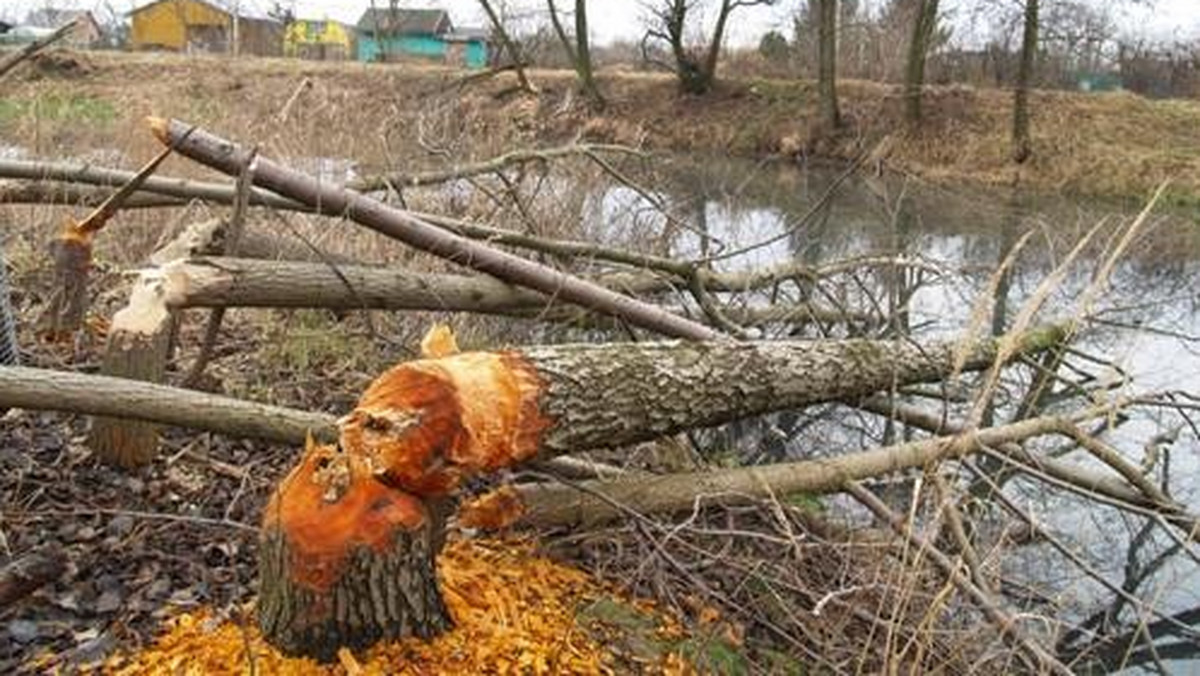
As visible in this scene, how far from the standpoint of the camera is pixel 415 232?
3766 millimetres

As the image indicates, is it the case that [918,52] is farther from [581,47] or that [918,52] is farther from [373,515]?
[373,515]

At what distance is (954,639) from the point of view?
2.94 metres

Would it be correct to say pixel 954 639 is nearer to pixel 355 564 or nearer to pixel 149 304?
pixel 355 564

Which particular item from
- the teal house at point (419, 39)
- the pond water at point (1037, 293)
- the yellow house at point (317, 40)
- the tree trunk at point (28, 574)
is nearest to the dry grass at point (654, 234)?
the tree trunk at point (28, 574)

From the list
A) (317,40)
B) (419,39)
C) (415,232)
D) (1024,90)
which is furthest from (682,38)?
(419,39)

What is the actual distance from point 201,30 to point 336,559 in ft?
128

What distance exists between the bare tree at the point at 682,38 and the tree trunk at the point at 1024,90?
20.7 feet

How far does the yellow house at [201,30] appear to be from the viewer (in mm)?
31594

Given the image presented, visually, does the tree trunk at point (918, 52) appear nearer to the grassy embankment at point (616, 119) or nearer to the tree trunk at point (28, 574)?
the grassy embankment at point (616, 119)

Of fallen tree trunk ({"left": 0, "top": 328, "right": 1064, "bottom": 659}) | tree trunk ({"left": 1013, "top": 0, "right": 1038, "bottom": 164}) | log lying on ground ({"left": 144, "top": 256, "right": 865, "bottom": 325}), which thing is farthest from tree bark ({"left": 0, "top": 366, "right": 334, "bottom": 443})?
tree trunk ({"left": 1013, "top": 0, "right": 1038, "bottom": 164})

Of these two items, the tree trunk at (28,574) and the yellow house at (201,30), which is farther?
the yellow house at (201,30)

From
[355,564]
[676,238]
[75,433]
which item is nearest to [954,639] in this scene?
[355,564]

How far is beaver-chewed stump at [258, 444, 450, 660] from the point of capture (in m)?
2.27

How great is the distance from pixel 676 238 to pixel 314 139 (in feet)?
9.24
